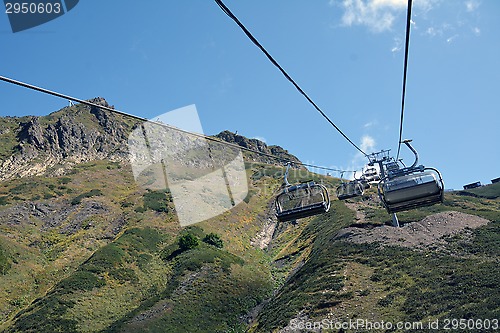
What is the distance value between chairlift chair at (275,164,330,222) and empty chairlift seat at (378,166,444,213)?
254cm

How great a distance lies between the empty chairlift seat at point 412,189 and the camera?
1285 cm

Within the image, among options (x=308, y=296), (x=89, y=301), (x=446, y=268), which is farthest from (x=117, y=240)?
(x=446, y=268)

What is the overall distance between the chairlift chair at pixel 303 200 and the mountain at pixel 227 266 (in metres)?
11.9

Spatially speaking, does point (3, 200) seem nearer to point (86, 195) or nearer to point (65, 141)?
point (86, 195)

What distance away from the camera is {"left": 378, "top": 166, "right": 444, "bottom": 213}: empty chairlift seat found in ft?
42.2

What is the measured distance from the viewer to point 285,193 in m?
13.6

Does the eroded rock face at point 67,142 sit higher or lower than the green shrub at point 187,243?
higher

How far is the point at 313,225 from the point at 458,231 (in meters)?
28.9

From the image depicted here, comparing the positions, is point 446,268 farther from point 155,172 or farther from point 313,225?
point 155,172

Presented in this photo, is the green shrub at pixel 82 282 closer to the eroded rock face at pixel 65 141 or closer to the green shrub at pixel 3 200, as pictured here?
the green shrub at pixel 3 200

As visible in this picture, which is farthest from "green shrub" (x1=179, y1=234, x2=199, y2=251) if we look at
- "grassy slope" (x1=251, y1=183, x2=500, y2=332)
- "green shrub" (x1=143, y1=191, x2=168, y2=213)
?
"grassy slope" (x1=251, y1=183, x2=500, y2=332)

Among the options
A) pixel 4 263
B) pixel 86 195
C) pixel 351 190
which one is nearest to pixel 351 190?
pixel 351 190

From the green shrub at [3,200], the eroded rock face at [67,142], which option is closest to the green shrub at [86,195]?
the green shrub at [3,200]

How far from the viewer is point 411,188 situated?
A: 13.1 meters
